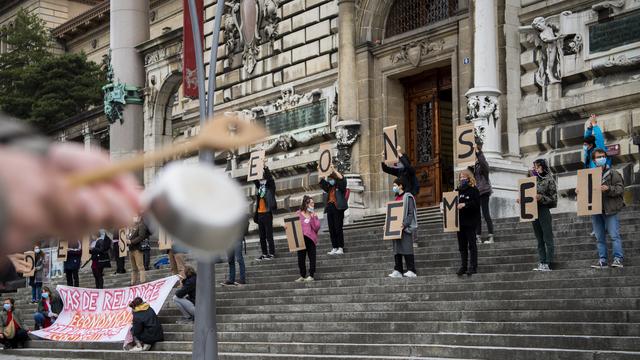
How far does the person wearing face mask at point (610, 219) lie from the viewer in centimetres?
1420

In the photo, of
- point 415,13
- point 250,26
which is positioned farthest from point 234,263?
point 250,26

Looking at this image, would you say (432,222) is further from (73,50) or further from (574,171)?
(73,50)

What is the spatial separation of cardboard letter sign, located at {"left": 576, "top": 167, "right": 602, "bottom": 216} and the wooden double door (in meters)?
9.43

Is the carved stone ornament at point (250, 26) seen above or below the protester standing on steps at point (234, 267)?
above

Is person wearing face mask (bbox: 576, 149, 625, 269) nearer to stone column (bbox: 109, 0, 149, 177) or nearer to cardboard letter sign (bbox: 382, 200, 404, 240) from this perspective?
cardboard letter sign (bbox: 382, 200, 404, 240)

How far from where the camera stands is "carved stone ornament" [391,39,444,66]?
24281 mm

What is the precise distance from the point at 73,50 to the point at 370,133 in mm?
31583

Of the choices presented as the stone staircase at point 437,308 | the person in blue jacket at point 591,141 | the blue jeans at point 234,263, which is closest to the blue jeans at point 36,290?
the stone staircase at point 437,308

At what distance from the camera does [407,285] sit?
16.5 metres

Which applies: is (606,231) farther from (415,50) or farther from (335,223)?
(415,50)

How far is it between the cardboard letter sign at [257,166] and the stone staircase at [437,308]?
5.93 ft

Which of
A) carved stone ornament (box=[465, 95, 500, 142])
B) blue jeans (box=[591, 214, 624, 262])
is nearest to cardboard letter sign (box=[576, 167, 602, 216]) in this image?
blue jeans (box=[591, 214, 624, 262])

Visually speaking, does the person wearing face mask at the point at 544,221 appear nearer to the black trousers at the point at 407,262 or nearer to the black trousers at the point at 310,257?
the black trousers at the point at 407,262

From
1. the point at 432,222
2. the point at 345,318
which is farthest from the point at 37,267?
the point at 345,318
